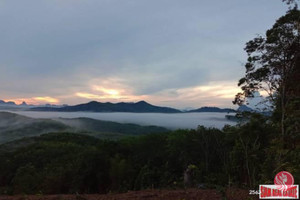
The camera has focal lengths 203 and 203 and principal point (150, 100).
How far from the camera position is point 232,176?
7.31 m

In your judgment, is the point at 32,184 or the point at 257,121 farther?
the point at 32,184

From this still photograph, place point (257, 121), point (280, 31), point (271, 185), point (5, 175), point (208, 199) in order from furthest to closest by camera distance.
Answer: point (5, 175) → point (280, 31) → point (257, 121) → point (208, 199) → point (271, 185)

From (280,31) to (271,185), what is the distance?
8231mm

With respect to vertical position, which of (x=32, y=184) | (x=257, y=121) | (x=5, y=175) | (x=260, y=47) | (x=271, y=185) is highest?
(x=260, y=47)

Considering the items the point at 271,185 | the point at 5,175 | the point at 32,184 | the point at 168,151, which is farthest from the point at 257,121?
the point at 5,175

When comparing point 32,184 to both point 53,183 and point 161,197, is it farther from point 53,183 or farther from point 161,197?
point 161,197

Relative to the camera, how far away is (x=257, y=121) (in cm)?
821

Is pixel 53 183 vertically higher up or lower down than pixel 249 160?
lower down

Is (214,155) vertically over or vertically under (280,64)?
under

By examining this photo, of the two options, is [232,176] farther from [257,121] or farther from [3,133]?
[3,133]

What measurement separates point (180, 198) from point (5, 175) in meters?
52.8

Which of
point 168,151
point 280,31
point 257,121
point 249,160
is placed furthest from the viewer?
point 168,151

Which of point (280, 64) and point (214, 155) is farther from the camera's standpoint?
point (214, 155)

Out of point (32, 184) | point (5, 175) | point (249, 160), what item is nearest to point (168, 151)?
point (32, 184)
